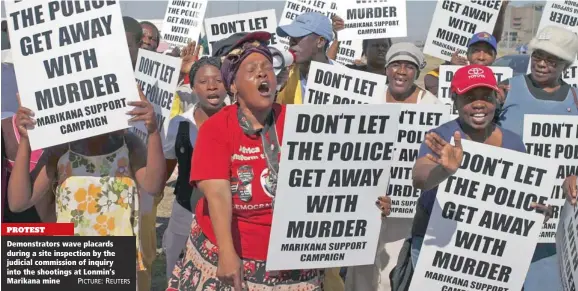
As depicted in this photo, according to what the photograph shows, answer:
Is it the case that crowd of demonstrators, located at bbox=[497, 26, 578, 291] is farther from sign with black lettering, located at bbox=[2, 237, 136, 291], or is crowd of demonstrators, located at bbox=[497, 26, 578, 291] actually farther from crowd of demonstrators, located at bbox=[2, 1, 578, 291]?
sign with black lettering, located at bbox=[2, 237, 136, 291]

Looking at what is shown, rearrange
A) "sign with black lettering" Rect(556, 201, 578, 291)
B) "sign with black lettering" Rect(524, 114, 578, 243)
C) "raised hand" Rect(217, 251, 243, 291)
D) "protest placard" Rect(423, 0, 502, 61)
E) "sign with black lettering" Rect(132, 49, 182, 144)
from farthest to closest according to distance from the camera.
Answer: "protest placard" Rect(423, 0, 502, 61)
"sign with black lettering" Rect(132, 49, 182, 144)
"sign with black lettering" Rect(524, 114, 578, 243)
"sign with black lettering" Rect(556, 201, 578, 291)
"raised hand" Rect(217, 251, 243, 291)

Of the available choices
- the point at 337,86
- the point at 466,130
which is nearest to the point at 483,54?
the point at 337,86

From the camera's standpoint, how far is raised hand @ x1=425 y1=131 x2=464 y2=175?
3.85 m

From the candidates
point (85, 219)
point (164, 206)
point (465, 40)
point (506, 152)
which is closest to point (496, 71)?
point (465, 40)

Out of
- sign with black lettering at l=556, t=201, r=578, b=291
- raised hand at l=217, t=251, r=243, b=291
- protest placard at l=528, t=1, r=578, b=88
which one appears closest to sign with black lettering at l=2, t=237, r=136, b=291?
raised hand at l=217, t=251, r=243, b=291

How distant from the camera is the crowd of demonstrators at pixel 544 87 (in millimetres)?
5074

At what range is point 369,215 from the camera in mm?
4172

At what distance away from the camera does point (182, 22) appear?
12.1 m

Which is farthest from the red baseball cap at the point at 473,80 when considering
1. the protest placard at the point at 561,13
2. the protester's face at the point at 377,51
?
the protest placard at the point at 561,13

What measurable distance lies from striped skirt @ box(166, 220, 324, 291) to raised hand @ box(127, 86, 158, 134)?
0.59m

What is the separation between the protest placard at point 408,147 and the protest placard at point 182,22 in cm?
683

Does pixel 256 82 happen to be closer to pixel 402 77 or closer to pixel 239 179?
pixel 239 179

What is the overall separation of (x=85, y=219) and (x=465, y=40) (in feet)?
18.5

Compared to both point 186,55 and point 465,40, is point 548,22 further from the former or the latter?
point 186,55
